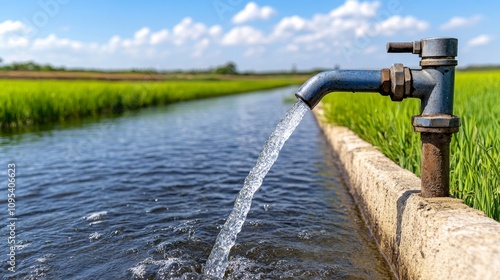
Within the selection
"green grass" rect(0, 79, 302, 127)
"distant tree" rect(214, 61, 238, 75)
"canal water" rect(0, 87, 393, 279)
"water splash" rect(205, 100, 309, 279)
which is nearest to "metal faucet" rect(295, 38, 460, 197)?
"water splash" rect(205, 100, 309, 279)

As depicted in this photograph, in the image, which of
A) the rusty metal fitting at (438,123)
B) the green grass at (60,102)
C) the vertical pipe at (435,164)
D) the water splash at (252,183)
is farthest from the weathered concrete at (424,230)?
the green grass at (60,102)

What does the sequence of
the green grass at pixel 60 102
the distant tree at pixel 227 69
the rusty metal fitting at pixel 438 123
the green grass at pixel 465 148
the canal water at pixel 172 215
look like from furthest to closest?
the distant tree at pixel 227 69
the green grass at pixel 60 102
the canal water at pixel 172 215
the green grass at pixel 465 148
the rusty metal fitting at pixel 438 123

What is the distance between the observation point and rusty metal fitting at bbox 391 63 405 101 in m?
1.94

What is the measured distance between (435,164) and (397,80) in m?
0.48

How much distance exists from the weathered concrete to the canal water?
237 millimetres

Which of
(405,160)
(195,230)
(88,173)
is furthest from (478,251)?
(88,173)

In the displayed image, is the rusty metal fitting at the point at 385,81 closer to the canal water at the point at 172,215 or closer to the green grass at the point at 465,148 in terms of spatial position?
the green grass at the point at 465,148

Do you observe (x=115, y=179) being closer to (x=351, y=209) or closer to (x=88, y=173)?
(x=88, y=173)

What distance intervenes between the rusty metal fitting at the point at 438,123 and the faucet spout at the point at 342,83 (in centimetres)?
23

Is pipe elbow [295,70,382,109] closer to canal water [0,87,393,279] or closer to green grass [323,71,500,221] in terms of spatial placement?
green grass [323,71,500,221]

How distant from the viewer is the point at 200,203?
3.88 metres

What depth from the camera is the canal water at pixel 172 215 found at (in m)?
2.55

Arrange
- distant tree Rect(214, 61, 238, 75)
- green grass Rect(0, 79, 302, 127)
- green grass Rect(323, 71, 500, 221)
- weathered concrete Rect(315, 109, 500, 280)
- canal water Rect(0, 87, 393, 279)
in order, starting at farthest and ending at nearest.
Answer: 1. distant tree Rect(214, 61, 238, 75)
2. green grass Rect(0, 79, 302, 127)
3. canal water Rect(0, 87, 393, 279)
4. green grass Rect(323, 71, 500, 221)
5. weathered concrete Rect(315, 109, 500, 280)

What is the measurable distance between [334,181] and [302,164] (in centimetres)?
95
